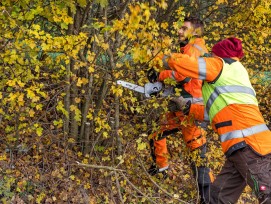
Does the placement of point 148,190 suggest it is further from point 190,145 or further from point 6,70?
point 6,70

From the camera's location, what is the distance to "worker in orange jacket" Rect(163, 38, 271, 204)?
338cm

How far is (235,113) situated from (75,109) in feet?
6.49

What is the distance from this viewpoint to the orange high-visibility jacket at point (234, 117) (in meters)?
3.40

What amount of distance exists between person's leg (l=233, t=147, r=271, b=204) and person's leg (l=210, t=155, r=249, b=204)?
27cm

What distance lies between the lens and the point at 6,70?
176 inches

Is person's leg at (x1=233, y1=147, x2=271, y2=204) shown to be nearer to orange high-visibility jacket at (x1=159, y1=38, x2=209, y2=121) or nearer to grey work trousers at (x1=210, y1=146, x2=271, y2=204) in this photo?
grey work trousers at (x1=210, y1=146, x2=271, y2=204)

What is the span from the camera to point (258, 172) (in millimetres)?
3367

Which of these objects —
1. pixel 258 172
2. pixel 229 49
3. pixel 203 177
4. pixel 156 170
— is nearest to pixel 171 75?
pixel 229 49

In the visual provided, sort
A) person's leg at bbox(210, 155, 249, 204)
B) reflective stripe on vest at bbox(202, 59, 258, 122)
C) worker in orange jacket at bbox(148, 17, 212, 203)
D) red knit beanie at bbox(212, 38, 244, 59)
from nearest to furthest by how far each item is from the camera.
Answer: reflective stripe on vest at bbox(202, 59, 258, 122), red knit beanie at bbox(212, 38, 244, 59), person's leg at bbox(210, 155, 249, 204), worker in orange jacket at bbox(148, 17, 212, 203)

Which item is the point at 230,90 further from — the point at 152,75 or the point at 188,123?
the point at 152,75

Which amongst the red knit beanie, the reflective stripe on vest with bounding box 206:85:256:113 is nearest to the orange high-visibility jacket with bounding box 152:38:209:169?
the red knit beanie

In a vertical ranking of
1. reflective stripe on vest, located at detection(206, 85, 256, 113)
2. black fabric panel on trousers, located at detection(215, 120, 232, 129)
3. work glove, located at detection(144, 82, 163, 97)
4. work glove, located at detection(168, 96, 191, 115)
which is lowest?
black fabric panel on trousers, located at detection(215, 120, 232, 129)

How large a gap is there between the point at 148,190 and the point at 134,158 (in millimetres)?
442

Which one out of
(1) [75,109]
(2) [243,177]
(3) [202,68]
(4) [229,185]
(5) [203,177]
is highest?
(3) [202,68]
